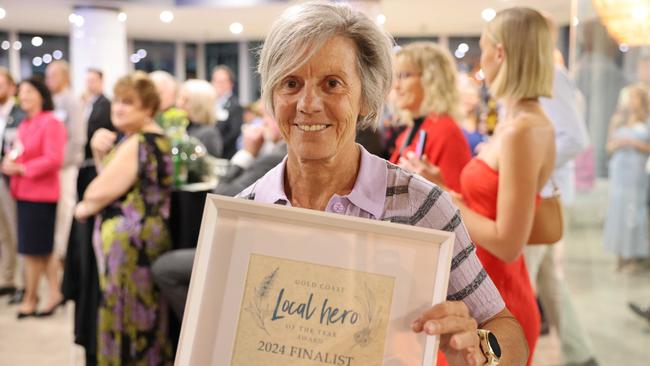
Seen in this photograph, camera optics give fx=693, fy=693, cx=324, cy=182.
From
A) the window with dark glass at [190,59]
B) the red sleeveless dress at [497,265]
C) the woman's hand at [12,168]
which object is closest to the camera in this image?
the red sleeveless dress at [497,265]

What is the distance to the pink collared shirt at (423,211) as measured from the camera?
109 cm

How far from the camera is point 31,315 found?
16.0ft

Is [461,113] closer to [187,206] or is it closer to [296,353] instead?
[187,206]

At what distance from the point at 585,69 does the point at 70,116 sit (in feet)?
14.3

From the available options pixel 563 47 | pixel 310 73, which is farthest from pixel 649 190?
pixel 563 47

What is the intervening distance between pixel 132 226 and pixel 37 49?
12774mm

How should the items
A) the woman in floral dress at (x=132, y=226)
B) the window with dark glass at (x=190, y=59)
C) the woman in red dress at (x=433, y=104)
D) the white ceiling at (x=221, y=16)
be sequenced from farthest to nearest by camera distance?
the window with dark glass at (x=190, y=59) < the white ceiling at (x=221, y=16) < the woman in floral dress at (x=132, y=226) < the woman in red dress at (x=433, y=104)

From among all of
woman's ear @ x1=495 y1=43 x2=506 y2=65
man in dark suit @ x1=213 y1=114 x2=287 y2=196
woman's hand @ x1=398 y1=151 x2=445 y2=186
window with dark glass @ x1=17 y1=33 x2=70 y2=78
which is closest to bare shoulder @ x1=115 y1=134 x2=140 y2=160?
man in dark suit @ x1=213 y1=114 x2=287 y2=196

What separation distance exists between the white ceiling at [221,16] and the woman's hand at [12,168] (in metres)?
5.85

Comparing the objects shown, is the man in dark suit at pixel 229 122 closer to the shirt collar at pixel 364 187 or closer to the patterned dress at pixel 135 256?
the patterned dress at pixel 135 256

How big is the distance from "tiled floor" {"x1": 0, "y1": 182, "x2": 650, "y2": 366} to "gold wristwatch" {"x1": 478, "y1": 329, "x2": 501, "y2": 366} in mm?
→ 2911

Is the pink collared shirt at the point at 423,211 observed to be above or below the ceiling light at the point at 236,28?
below

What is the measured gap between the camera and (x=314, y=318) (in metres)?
0.88

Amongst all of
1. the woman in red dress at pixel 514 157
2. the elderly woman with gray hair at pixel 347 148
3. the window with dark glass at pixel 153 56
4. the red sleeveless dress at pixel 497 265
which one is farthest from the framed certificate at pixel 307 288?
the window with dark glass at pixel 153 56
